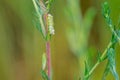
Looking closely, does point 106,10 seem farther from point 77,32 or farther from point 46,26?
point 77,32

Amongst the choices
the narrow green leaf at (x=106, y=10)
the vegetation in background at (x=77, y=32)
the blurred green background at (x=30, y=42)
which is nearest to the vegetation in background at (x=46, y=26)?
the narrow green leaf at (x=106, y=10)

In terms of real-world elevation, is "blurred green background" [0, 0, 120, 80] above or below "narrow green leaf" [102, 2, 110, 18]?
below

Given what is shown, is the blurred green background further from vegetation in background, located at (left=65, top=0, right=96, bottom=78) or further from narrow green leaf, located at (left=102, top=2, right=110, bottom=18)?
narrow green leaf, located at (left=102, top=2, right=110, bottom=18)

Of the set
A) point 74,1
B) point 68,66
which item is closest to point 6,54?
point 68,66

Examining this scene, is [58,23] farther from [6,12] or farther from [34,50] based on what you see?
[6,12]

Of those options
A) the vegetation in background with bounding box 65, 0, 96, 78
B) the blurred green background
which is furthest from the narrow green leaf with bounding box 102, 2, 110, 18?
the blurred green background

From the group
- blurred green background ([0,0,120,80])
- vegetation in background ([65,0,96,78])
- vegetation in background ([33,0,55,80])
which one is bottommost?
blurred green background ([0,0,120,80])
